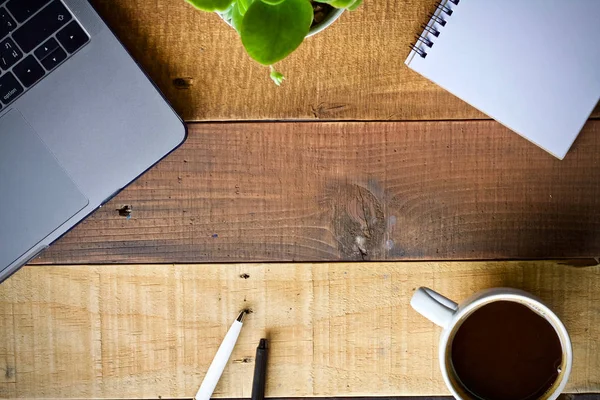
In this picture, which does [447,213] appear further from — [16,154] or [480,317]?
[16,154]

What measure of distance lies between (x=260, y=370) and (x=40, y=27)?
392 millimetres

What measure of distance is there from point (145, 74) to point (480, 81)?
319 millimetres

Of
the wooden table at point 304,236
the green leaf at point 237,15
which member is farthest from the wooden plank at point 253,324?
the green leaf at point 237,15

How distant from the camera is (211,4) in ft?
1.30

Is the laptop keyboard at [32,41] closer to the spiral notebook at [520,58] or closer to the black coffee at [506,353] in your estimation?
the spiral notebook at [520,58]

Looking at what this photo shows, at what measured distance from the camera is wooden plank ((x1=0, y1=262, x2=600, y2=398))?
63 cm

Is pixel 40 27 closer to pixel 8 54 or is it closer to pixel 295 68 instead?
pixel 8 54

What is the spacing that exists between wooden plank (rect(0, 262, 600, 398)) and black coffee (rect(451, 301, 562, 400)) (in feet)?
0.14

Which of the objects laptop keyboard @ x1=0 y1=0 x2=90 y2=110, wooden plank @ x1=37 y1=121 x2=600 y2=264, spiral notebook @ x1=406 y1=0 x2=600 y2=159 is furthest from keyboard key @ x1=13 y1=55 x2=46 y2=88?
spiral notebook @ x1=406 y1=0 x2=600 y2=159

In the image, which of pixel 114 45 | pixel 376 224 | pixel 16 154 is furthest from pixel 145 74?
pixel 376 224

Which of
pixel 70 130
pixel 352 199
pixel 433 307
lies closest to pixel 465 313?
pixel 433 307

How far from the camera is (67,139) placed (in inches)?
22.6

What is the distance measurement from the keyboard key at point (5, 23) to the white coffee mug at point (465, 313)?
0.44 m

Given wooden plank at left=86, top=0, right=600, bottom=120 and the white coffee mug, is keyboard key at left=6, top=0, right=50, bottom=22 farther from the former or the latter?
the white coffee mug
